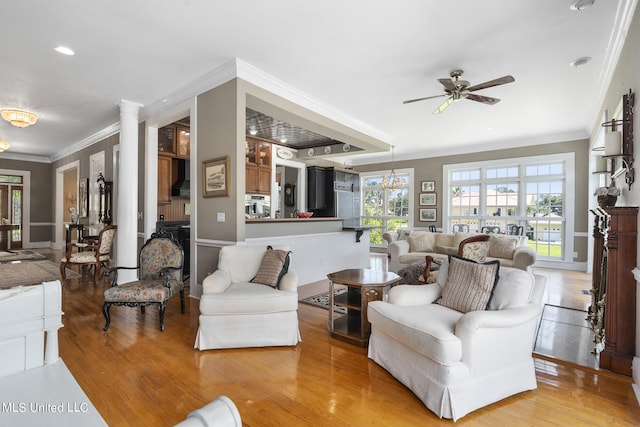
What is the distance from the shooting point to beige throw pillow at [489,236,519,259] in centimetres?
535

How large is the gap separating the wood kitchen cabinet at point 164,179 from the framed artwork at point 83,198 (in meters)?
2.85

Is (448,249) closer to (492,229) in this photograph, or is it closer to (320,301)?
(492,229)

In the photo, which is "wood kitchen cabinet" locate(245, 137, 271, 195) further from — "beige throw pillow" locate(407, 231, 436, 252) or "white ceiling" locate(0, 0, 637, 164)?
"beige throw pillow" locate(407, 231, 436, 252)

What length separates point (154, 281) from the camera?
10.9ft

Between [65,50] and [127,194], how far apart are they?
6.77 ft

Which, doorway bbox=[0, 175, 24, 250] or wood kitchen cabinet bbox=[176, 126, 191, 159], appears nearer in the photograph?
wood kitchen cabinet bbox=[176, 126, 191, 159]

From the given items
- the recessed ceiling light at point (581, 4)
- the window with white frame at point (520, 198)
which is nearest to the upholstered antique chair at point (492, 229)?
the window with white frame at point (520, 198)

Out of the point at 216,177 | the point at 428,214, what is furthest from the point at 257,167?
the point at 428,214

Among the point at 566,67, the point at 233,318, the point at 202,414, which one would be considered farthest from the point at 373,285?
the point at 566,67

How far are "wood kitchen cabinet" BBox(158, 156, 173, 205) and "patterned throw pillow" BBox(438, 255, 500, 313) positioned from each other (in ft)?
16.5

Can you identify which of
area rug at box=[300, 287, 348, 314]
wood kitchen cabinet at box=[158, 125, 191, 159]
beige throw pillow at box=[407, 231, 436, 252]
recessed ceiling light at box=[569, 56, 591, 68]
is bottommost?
area rug at box=[300, 287, 348, 314]

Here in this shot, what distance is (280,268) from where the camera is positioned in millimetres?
3033

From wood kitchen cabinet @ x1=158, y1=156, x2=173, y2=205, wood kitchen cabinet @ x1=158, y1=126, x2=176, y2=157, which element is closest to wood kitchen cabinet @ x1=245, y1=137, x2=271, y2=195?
wood kitchen cabinet @ x1=158, y1=126, x2=176, y2=157

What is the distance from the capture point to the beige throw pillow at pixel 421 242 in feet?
20.4
